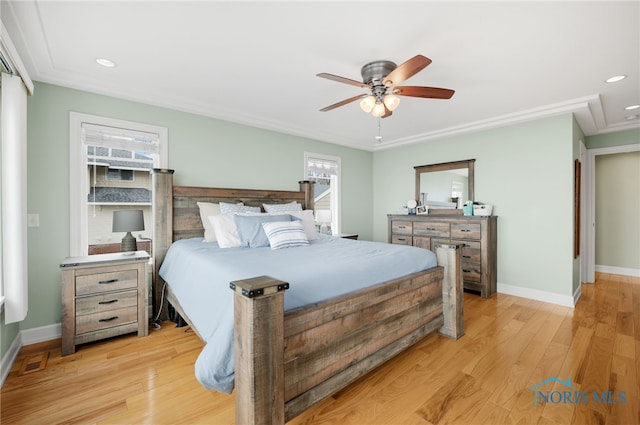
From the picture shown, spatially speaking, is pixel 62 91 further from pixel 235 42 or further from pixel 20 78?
pixel 235 42

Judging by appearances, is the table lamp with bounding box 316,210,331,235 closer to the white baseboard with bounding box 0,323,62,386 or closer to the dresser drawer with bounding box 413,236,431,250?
the dresser drawer with bounding box 413,236,431,250

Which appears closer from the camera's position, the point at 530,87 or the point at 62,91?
the point at 62,91

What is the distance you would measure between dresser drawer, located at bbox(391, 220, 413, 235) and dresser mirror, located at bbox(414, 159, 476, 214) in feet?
1.82

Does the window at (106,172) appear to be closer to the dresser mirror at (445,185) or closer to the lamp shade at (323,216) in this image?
the lamp shade at (323,216)

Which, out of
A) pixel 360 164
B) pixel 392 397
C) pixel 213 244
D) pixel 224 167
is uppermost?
pixel 360 164

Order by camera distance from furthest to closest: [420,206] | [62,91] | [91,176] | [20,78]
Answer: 1. [420,206]
2. [91,176]
3. [62,91]
4. [20,78]

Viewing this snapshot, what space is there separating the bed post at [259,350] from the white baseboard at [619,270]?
22.2 ft

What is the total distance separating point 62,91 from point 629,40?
4988mm

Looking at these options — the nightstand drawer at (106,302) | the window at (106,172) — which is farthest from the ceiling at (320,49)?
the nightstand drawer at (106,302)

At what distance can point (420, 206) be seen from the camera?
503 centimetres

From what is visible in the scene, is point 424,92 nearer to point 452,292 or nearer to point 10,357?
point 452,292

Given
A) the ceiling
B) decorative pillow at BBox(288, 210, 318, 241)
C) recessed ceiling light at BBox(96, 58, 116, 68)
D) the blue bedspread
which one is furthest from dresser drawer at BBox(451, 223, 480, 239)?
recessed ceiling light at BBox(96, 58, 116, 68)

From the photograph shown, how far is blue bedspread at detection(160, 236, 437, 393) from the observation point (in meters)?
1.41

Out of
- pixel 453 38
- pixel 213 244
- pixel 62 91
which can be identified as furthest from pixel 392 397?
pixel 62 91
